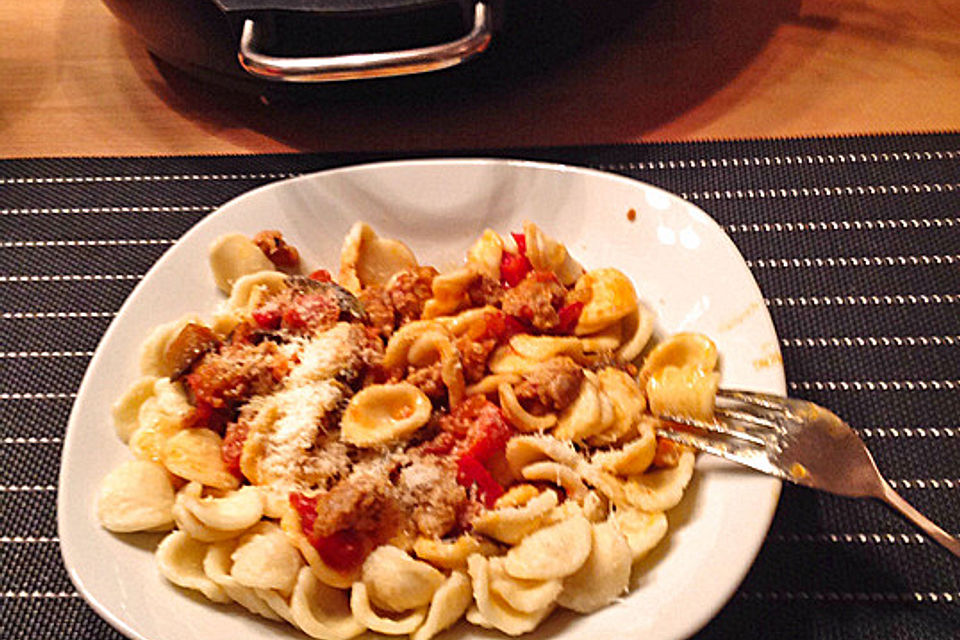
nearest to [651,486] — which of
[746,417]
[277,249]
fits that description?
[746,417]

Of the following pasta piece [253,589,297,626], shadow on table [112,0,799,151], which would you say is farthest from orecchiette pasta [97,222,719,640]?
shadow on table [112,0,799,151]

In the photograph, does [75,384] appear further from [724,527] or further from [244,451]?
[724,527]

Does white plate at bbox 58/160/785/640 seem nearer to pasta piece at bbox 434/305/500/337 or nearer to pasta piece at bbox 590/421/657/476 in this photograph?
pasta piece at bbox 590/421/657/476

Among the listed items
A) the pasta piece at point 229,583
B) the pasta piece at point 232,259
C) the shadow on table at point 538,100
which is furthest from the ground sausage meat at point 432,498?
the shadow on table at point 538,100

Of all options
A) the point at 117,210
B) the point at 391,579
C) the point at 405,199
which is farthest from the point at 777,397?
the point at 117,210

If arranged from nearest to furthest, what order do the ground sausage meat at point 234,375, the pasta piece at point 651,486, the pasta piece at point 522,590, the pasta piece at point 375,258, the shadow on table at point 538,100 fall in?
the pasta piece at point 522,590
the pasta piece at point 651,486
the ground sausage meat at point 234,375
the pasta piece at point 375,258
the shadow on table at point 538,100

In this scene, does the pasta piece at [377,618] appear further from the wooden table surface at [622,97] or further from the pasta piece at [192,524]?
the wooden table surface at [622,97]
